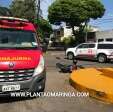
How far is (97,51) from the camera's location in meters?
31.0

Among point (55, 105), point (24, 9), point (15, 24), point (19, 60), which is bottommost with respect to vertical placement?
point (55, 105)

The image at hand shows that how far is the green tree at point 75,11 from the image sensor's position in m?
62.7

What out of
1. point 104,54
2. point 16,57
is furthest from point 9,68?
point 104,54

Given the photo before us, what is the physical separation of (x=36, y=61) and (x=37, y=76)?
42cm

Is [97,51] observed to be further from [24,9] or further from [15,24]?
[24,9]

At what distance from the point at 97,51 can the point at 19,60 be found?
21496 mm

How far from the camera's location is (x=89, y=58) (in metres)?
31.5

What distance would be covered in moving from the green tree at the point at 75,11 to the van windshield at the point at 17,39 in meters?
51.1

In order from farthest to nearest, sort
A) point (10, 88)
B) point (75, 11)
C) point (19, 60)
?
point (75, 11) → point (19, 60) → point (10, 88)

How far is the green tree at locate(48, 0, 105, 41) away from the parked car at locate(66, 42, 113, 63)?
100 feet

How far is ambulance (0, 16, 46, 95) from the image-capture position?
9.70 metres

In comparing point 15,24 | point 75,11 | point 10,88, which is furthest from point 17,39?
point 75,11

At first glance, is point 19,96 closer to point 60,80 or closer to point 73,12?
point 60,80

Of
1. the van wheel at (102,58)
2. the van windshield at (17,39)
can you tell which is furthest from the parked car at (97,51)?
the van windshield at (17,39)
